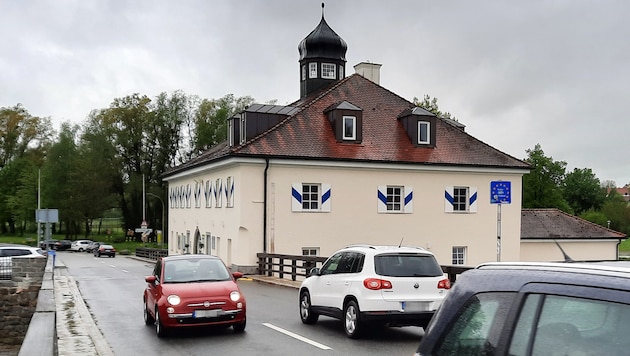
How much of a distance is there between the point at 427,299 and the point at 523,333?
884cm

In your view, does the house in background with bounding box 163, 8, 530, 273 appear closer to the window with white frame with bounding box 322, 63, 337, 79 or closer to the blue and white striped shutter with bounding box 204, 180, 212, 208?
the blue and white striped shutter with bounding box 204, 180, 212, 208

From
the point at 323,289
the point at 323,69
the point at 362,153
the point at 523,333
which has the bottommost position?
the point at 323,289

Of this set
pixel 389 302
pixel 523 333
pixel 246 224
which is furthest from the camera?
pixel 246 224

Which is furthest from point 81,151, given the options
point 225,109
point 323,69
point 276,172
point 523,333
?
point 523,333

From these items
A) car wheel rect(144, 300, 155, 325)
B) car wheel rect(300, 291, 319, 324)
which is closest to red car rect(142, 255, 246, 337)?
car wheel rect(144, 300, 155, 325)

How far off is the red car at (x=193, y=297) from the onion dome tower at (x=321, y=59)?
2832cm

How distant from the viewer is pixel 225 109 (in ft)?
247

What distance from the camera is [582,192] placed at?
354 feet

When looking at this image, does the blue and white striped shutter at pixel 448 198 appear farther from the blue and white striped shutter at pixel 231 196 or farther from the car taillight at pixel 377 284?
the car taillight at pixel 377 284

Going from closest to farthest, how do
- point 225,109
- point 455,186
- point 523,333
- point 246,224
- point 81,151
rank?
1. point 523,333
2. point 246,224
3. point 455,186
4. point 225,109
5. point 81,151

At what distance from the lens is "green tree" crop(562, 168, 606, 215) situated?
351 ft

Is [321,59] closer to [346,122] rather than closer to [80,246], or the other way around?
[346,122]

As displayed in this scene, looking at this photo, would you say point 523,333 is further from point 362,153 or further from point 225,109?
point 225,109

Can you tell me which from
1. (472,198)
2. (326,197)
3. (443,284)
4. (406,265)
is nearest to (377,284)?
(406,265)
